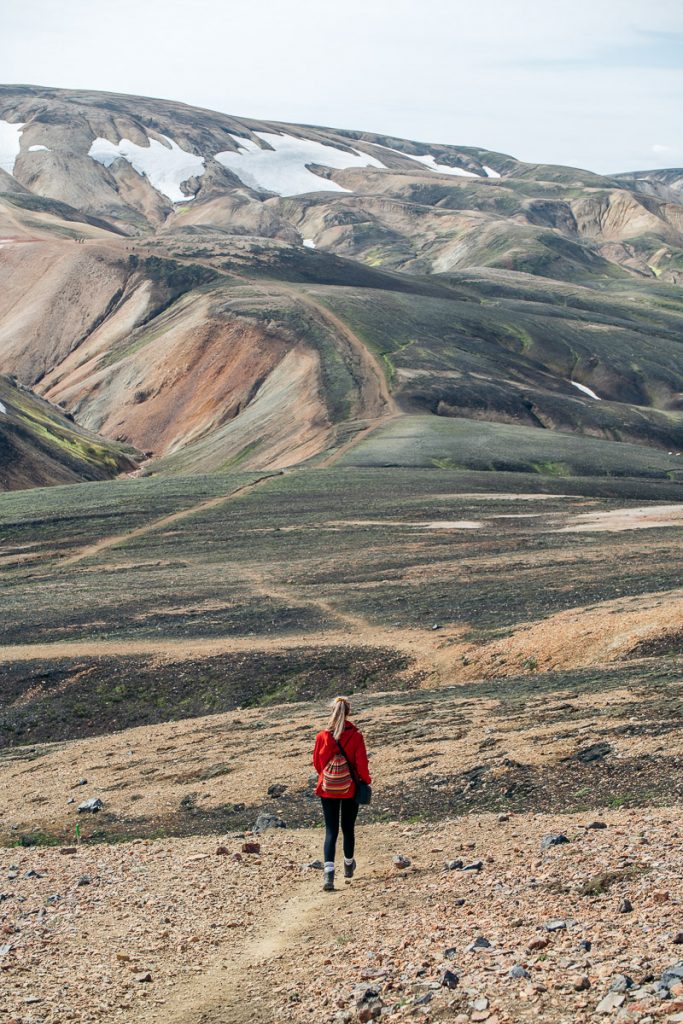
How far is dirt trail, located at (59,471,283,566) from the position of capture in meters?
44.3

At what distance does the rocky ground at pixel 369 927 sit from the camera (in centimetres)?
951

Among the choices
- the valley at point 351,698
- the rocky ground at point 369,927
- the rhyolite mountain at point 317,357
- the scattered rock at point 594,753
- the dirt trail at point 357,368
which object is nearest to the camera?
the rocky ground at point 369,927

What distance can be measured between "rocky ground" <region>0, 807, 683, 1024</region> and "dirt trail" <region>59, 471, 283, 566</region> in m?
29.7

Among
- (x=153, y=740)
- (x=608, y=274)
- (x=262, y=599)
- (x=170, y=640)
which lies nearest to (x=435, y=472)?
(x=262, y=599)

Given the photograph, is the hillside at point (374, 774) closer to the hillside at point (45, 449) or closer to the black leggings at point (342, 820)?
the black leggings at point (342, 820)

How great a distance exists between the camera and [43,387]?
341 feet

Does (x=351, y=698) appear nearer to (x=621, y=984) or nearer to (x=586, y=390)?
(x=621, y=984)

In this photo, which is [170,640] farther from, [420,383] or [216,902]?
[420,383]

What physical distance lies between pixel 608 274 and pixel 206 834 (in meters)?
170

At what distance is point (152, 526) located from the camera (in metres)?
48.5

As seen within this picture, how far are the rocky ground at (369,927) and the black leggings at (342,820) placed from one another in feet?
1.50

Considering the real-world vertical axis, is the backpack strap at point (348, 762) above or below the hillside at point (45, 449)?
above

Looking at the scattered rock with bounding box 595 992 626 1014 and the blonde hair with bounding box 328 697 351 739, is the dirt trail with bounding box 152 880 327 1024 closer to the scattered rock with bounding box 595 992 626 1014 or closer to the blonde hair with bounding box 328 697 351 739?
the blonde hair with bounding box 328 697 351 739

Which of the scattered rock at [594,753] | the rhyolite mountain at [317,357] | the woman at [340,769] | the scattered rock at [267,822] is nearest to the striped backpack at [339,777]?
the woman at [340,769]
